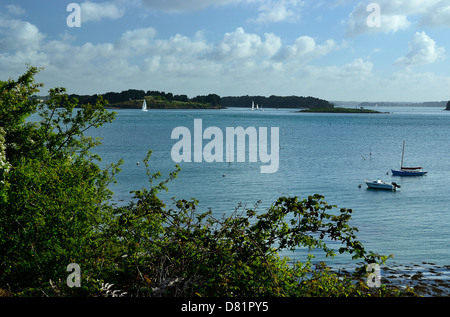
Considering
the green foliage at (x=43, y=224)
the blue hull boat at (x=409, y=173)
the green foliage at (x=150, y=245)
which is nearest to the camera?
the green foliage at (x=150, y=245)

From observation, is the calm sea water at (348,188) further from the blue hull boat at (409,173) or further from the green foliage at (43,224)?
the green foliage at (43,224)

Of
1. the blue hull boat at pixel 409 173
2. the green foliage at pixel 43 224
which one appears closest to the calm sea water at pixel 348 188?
the blue hull boat at pixel 409 173

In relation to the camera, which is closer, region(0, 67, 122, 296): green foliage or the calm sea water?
region(0, 67, 122, 296): green foliage

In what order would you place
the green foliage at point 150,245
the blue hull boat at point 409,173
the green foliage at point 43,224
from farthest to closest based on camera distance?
1. the blue hull boat at point 409,173
2. the green foliage at point 43,224
3. the green foliage at point 150,245

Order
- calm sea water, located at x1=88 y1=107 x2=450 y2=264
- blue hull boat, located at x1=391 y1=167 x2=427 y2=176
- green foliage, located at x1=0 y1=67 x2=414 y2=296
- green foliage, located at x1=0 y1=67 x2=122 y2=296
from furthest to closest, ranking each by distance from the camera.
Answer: blue hull boat, located at x1=391 y1=167 x2=427 y2=176
calm sea water, located at x1=88 y1=107 x2=450 y2=264
green foliage, located at x1=0 y1=67 x2=122 y2=296
green foliage, located at x1=0 y1=67 x2=414 y2=296

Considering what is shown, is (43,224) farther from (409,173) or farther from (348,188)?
(409,173)

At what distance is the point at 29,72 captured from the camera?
64.4 ft

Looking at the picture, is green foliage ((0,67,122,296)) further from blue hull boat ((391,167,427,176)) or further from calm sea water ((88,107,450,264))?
blue hull boat ((391,167,427,176))

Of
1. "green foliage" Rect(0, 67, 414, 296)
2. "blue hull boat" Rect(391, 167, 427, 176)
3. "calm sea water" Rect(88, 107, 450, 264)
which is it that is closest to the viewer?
"green foliage" Rect(0, 67, 414, 296)

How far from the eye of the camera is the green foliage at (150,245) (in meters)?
7.56

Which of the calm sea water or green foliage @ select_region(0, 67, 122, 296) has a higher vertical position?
green foliage @ select_region(0, 67, 122, 296)

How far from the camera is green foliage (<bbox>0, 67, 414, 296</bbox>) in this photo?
756cm

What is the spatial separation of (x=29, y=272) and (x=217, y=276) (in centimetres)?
544

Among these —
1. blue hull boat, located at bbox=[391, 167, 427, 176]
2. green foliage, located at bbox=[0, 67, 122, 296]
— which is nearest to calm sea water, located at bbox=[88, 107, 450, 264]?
blue hull boat, located at bbox=[391, 167, 427, 176]
